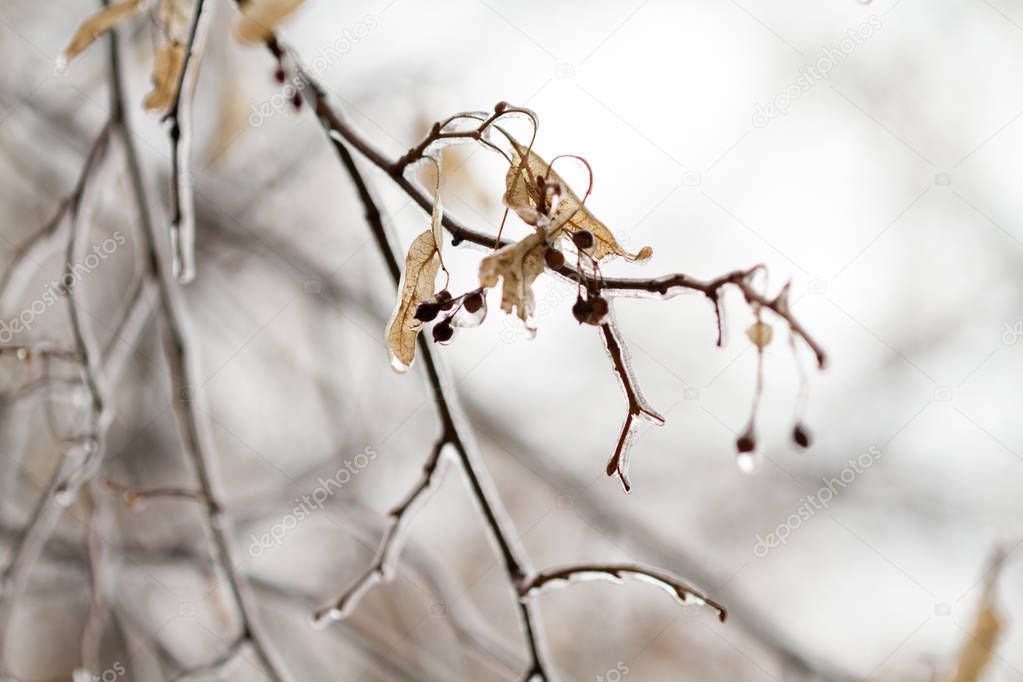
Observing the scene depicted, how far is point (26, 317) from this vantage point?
1939 mm

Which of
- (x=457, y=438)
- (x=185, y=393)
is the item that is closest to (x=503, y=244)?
(x=457, y=438)

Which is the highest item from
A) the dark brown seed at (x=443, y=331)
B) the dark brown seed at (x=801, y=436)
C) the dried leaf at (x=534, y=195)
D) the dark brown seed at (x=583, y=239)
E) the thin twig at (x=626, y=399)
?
the dried leaf at (x=534, y=195)

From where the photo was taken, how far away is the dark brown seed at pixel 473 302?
72 centimetres

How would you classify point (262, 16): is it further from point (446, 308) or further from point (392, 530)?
point (392, 530)

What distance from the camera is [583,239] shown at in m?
0.69

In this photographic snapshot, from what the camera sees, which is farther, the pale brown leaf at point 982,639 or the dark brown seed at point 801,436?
the pale brown leaf at point 982,639

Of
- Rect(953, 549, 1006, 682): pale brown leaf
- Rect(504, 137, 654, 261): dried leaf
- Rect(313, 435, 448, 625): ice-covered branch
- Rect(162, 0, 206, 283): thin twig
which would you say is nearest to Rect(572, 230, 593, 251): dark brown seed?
Rect(504, 137, 654, 261): dried leaf

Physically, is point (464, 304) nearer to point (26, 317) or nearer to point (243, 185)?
point (26, 317)

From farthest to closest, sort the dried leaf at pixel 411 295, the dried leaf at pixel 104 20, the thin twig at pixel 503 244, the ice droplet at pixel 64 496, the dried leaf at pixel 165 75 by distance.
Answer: the ice droplet at pixel 64 496, the dried leaf at pixel 165 75, the dried leaf at pixel 104 20, the dried leaf at pixel 411 295, the thin twig at pixel 503 244

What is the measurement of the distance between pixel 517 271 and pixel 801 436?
0.92 ft

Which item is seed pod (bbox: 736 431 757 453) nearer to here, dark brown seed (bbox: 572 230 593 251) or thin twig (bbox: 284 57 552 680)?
dark brown seed (bbox: 572 230 593 251)

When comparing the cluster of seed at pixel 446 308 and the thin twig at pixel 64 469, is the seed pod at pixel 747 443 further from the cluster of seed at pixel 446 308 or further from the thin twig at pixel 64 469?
the thin twig at pixel 64 469

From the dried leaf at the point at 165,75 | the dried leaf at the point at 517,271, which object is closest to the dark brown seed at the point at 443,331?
the dried leaf at the point at 517,271

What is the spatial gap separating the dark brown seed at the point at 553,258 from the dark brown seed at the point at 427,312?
108 millimetres
